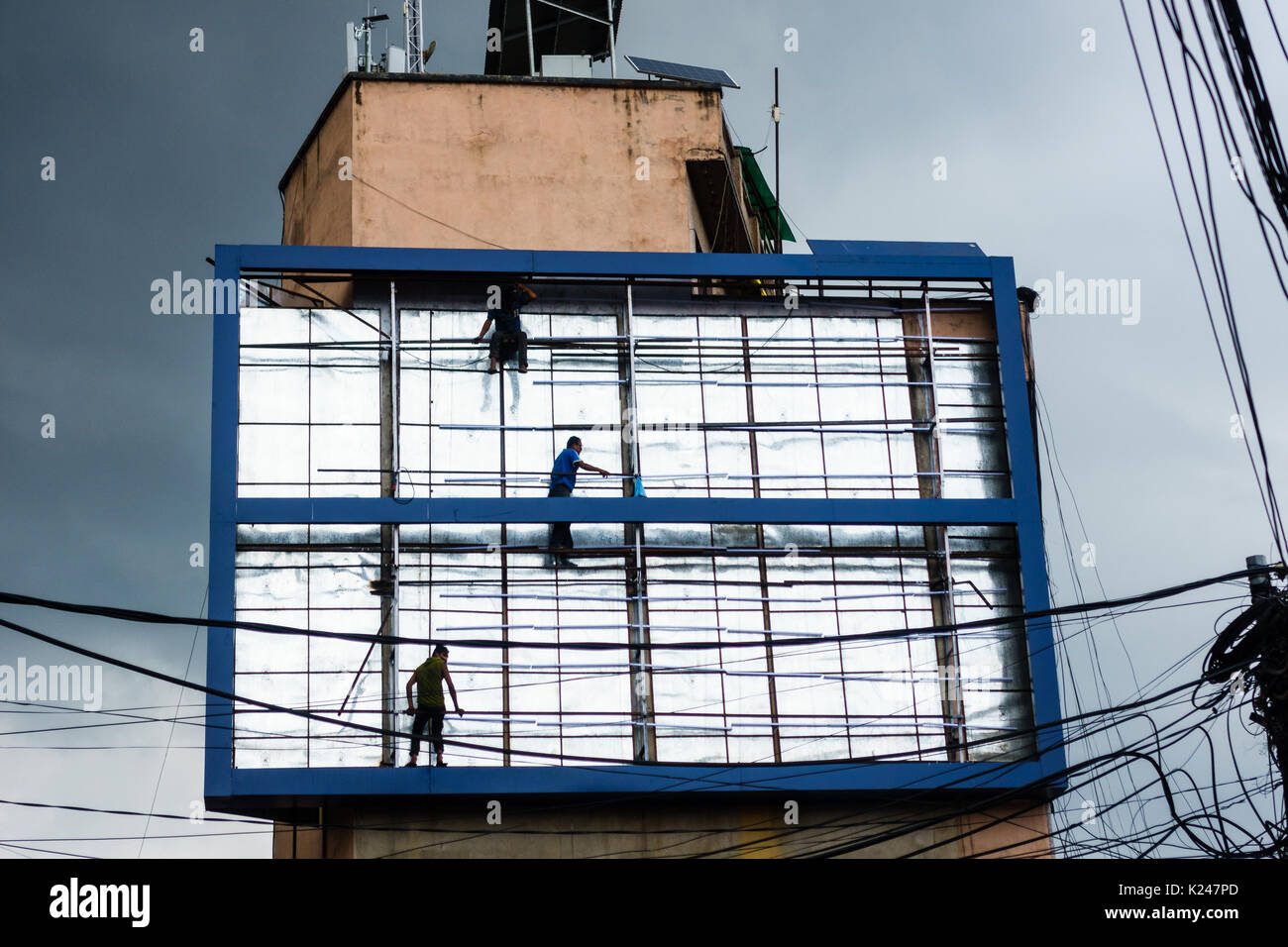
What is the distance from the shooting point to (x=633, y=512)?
1994cm

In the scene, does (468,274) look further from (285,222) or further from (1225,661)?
(1225,661)

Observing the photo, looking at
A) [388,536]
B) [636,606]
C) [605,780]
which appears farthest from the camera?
[636,606]

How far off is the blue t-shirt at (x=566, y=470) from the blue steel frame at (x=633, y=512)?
28cm

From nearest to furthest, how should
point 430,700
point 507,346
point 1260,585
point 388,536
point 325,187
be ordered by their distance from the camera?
point 1260,585 → point 430,700 → point 388,536 → point 507,346 → point 325,187

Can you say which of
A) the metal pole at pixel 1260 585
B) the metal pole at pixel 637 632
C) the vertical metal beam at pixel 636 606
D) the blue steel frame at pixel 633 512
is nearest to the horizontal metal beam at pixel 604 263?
the blue steel frame at pixel 633 512

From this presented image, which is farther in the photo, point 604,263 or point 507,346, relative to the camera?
point 604,263

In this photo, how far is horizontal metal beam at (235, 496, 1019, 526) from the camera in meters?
19.5

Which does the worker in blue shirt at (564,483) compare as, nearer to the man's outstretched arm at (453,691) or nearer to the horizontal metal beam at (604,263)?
the man's outstretched arm at (453,691)

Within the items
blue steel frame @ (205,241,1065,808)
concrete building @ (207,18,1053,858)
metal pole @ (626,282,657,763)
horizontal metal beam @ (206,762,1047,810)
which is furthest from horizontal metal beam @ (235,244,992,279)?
horizontal metal beam @ (206,762,1047,810)

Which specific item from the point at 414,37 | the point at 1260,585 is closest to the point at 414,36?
the point at 414,37

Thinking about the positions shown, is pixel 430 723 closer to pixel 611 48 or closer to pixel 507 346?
pixel 507 346

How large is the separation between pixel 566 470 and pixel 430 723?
12.0ft

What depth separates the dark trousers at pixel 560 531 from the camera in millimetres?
19875
